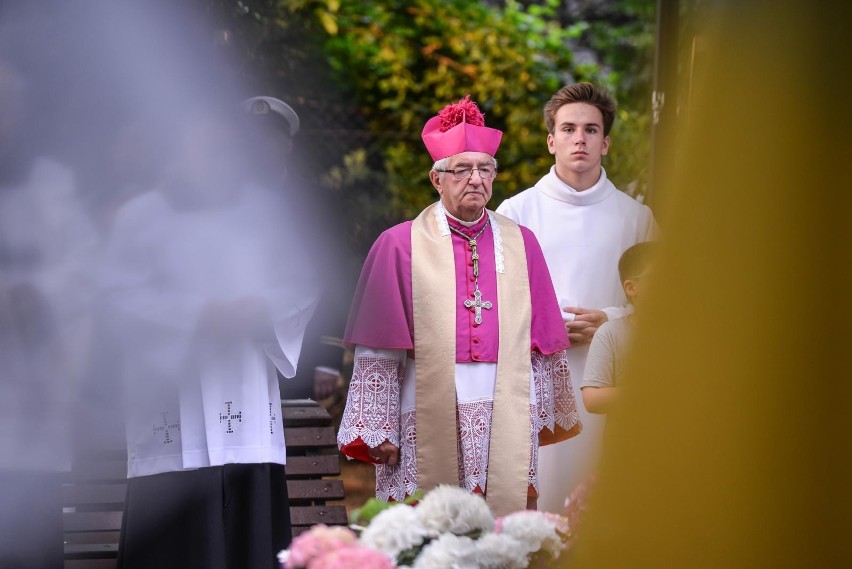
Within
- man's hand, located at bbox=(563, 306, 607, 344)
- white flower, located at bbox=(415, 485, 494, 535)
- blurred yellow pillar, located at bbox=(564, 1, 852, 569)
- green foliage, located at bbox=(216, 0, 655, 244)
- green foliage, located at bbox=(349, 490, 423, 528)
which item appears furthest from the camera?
green foliage, located at bbox=(216, 0, 655, 244)

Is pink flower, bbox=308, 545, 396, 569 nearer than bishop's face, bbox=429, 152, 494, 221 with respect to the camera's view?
Yes

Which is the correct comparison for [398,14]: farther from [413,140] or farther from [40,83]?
[40,83]

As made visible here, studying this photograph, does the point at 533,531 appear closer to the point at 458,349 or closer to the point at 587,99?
the point at 458,349

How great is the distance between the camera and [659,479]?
95 centimetres

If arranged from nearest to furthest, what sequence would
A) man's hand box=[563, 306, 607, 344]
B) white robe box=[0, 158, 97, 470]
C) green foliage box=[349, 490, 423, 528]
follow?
green foliage box=[349, 490, 423, 528]
white robe box=[0, 158, 97, 470]
man's hand box=[563, 306, 607, 344]

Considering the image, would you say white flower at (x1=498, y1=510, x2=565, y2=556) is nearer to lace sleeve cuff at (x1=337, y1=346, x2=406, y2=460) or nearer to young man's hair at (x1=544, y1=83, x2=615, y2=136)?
lace sleeve cuff at (x1=337, y1=346, x2=406, y2=460)

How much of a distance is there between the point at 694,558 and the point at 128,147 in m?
3.26

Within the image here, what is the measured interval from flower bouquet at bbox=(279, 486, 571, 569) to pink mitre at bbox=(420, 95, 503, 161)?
5.94 feet

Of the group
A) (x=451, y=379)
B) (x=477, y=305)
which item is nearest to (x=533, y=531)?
(x=451, y=379)

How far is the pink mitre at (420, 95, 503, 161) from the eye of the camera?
148 inches

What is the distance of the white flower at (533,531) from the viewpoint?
2.07 metres

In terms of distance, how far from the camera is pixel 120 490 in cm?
464

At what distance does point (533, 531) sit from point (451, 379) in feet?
5.18

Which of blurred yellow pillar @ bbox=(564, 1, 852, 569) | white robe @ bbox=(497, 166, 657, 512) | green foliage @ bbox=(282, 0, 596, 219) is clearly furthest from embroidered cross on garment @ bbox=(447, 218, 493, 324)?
blurred yellow pillar @ bbox=(564, 1, 852, 569)
